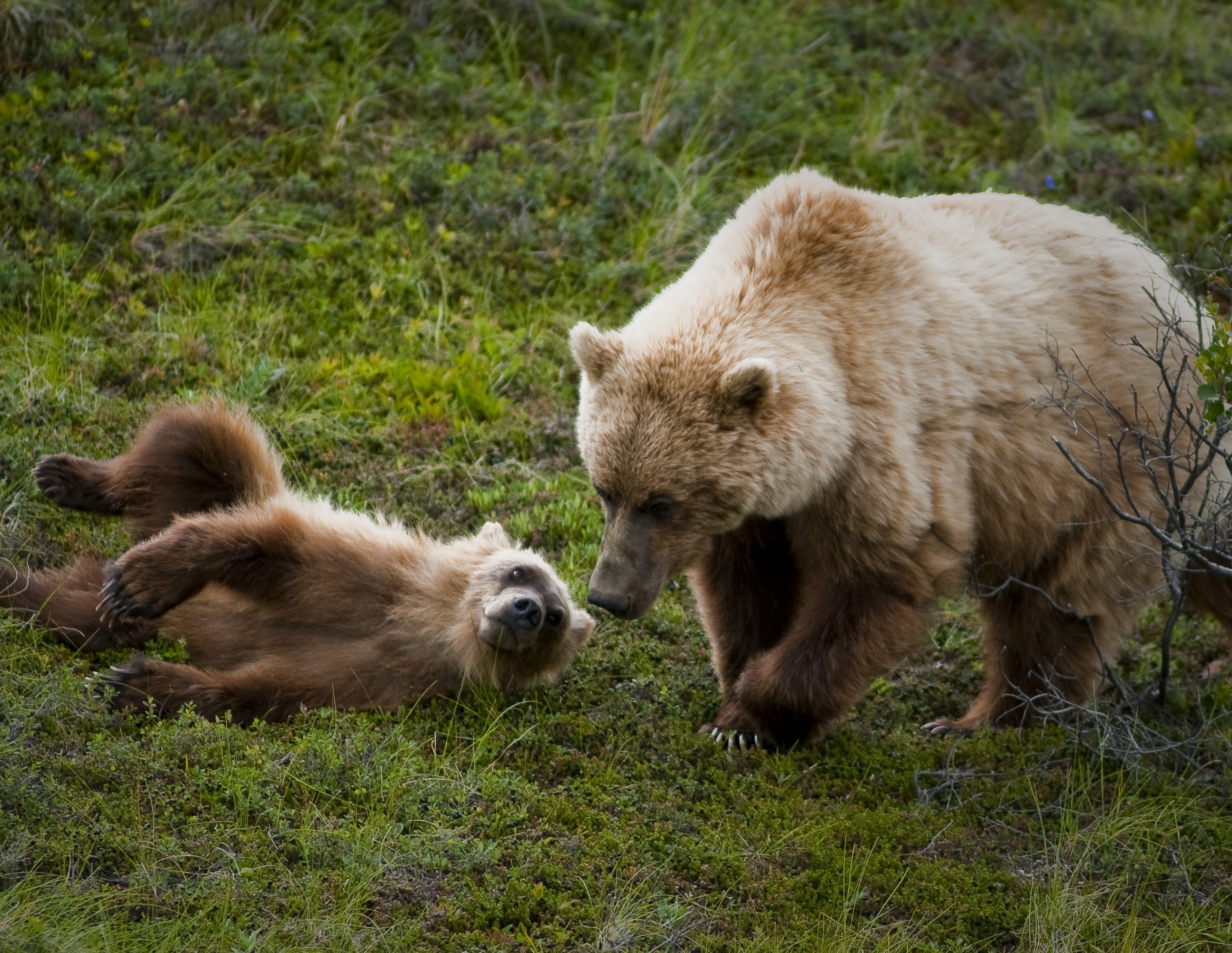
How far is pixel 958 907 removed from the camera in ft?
14.9

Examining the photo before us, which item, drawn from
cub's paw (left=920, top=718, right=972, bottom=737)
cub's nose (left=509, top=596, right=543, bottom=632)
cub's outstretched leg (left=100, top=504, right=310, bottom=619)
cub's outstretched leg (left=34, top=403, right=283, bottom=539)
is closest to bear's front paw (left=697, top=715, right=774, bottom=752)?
cub's nose (left=509, top=596, right=543, bottom=632)

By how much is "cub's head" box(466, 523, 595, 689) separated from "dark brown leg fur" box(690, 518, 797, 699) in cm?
62

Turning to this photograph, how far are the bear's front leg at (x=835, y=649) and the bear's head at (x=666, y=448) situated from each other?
1.85 feet

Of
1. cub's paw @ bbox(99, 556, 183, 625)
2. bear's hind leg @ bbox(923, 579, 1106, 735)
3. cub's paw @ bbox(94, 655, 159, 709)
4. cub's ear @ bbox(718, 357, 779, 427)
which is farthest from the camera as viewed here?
bear's hind leg @ bbox(923, 579, 1106, 735)

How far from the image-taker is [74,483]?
561cm

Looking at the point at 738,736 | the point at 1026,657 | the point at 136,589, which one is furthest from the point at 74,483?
the point at 1026,657

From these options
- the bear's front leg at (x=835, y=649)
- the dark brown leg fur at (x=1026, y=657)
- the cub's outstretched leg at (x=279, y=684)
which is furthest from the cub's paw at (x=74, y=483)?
the dark brown leg fur at (x=1026, y=657)

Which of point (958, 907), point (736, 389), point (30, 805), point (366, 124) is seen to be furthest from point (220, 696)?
point (366, 124)

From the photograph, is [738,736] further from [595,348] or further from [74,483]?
[74,483]

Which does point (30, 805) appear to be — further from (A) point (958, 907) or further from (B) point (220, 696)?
(A) point (958, 907)

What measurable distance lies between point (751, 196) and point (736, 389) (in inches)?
47.9

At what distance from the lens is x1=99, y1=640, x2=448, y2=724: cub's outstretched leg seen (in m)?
4.96

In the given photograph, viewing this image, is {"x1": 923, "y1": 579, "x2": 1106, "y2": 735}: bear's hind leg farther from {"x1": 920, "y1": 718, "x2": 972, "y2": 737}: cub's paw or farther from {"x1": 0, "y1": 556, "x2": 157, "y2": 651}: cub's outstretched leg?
{"x1": 0, "y1": 556, "x2": 157, "y2": 651}: cub's outstretched leg

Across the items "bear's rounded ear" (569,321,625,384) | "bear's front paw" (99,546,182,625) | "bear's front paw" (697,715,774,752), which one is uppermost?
"bear's rounded ear" (569,321,625,384)
